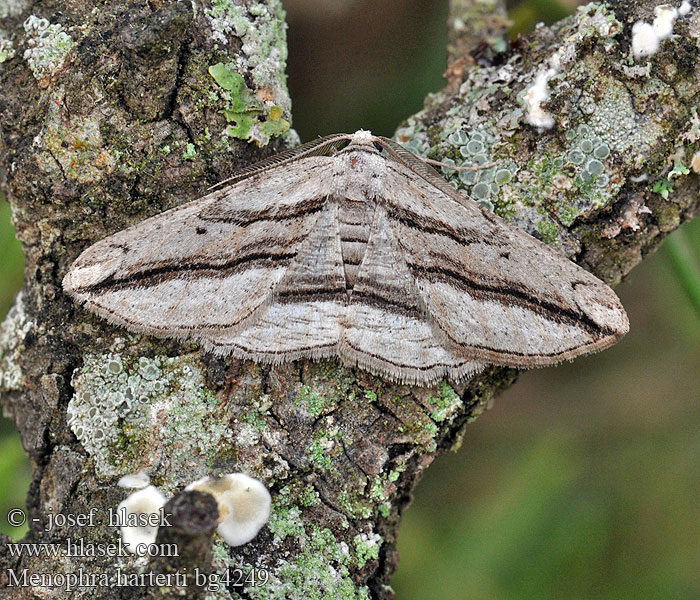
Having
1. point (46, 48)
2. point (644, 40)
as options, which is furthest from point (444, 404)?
point (46, 48)

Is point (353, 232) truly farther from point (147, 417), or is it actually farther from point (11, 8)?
point (11, 8)

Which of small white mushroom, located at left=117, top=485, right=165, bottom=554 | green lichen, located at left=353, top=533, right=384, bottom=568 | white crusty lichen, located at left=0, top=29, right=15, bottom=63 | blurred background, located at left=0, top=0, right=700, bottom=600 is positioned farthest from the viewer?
blurred background, located at left=0, top=0, right=700, bottom=600

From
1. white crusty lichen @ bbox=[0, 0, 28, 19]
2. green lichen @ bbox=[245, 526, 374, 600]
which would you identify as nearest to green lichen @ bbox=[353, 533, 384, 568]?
green lichen @ bbox=[245, 526, 374, 600]

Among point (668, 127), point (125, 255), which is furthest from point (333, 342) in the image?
point (668, 127)

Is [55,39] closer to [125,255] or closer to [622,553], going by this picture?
[125,255]

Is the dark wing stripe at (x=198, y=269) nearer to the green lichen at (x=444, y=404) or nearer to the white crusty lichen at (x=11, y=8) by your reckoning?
the green lichen at (x=444, y=404)

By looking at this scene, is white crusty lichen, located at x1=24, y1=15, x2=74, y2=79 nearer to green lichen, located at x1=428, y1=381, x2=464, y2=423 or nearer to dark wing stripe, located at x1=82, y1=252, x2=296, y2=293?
dark wing stripe, located at x1=82, y1=252, x2=296, y2=293

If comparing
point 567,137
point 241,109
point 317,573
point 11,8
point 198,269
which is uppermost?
point 11,8
